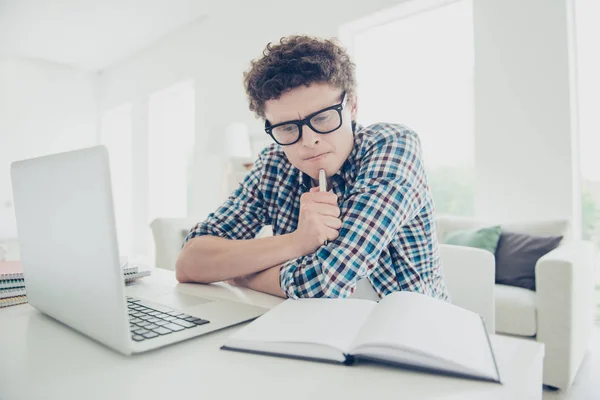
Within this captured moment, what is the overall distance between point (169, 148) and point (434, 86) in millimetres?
4208

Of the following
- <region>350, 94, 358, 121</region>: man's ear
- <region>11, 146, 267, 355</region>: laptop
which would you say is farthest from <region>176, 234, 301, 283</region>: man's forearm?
<region>350, 94, 358, 121</region>: man's ear

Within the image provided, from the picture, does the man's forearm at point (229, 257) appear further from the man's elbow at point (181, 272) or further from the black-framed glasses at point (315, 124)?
the black-framed glasses at point (315, 124)

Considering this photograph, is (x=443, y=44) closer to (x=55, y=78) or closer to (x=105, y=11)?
(x=105, y=11)

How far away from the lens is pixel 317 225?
35.9 inches

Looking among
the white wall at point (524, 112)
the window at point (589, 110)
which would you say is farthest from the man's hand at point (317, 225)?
the window at point (589, 110)

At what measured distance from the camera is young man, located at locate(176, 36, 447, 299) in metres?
0.87

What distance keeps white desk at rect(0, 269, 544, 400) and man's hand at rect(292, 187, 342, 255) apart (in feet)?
1.12

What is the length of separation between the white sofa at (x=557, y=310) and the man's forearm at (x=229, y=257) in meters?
1.54

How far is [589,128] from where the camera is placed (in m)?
2.84

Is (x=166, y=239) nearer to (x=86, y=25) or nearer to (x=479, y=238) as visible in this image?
(x=479, y=238)

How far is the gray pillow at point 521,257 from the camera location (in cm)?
237

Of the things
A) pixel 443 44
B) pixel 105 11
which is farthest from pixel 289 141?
pixel 105 11

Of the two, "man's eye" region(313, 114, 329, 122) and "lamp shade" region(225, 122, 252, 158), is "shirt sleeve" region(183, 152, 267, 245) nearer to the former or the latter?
"man's eye" region(313, 114, 329, 122)

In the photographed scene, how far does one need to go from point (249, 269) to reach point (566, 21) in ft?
9.31
